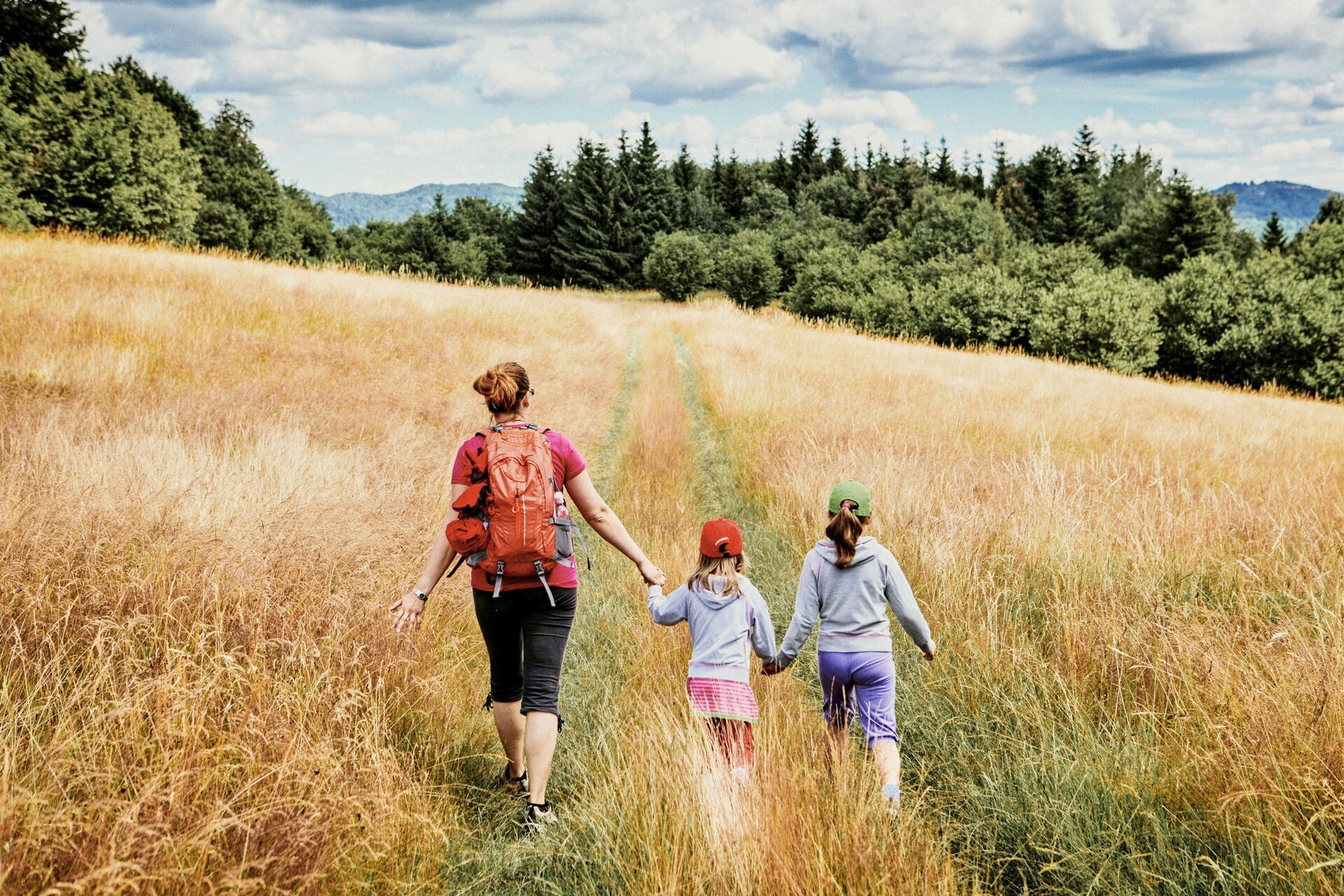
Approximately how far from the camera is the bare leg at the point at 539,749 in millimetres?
3041

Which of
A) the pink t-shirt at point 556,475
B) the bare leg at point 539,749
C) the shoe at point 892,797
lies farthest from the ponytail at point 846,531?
the bare leg at point 539,749

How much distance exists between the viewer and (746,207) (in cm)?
7806

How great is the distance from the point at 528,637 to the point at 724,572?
3.04ft

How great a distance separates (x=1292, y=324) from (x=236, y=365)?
33.7 meters

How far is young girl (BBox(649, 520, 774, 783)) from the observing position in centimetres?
326

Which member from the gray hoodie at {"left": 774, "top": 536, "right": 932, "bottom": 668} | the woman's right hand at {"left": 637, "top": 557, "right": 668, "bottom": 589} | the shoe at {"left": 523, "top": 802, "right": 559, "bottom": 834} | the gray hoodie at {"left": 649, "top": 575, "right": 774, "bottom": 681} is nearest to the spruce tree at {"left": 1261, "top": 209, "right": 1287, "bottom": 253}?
the gray hoodie at {"left": 774, "top": 536, "right": 932, "bottom": 668}

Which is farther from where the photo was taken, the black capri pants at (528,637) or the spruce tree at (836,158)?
the spruce tree at (836,158)

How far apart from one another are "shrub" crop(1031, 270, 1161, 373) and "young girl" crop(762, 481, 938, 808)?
28316mm

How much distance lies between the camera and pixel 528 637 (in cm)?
315

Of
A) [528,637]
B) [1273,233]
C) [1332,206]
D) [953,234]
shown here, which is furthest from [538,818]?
[1273,233]

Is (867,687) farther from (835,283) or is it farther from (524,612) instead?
(835,283)

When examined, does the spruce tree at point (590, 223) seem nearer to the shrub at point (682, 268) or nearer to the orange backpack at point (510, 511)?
the shrub at point (682, 268)

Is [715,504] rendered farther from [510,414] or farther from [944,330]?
[944,330]

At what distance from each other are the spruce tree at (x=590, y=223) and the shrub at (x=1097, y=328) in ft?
122
